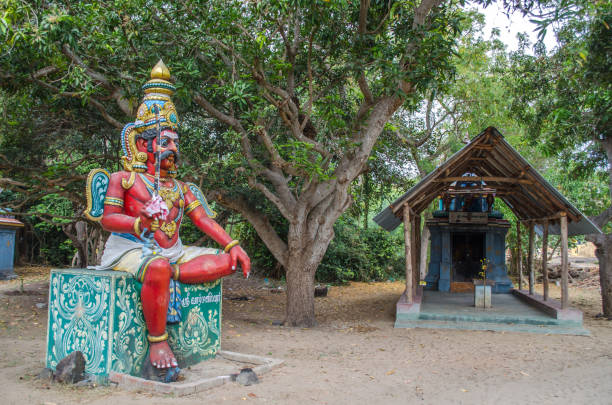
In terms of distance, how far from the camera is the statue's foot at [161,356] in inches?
192

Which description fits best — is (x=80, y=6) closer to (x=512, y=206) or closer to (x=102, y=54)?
(x=102, y=54)

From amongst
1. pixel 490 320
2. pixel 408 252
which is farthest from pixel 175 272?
pixel 490 320

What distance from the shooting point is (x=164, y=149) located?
17.9 ft

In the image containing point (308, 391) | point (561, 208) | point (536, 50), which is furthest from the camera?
point (561, 208)

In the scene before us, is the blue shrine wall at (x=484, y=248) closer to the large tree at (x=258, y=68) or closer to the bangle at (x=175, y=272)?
the large tree at (x=258, y=68)

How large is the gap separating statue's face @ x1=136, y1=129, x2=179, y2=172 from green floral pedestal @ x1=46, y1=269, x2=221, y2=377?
1.35 metres

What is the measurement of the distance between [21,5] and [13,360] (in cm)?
443

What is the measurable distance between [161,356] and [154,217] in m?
1.44

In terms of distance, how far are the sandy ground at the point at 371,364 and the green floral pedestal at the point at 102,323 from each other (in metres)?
0.33

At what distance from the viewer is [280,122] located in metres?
10.3

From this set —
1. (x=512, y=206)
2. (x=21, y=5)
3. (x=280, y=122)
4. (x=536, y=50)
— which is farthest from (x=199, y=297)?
(x=512, y=206)

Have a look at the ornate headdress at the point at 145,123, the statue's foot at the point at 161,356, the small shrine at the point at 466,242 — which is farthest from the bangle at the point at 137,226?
the small shrine at the point at 466,242

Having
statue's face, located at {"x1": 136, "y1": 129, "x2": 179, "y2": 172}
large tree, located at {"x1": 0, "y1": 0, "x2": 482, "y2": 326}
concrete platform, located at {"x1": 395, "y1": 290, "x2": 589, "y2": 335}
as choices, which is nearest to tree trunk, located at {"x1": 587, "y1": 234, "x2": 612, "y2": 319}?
concrete platform, located at {"x1": 395, "y1": 290, "x2": 589, "y2": 335}

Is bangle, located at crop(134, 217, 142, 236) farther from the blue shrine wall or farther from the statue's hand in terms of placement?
the blue shrine wall
